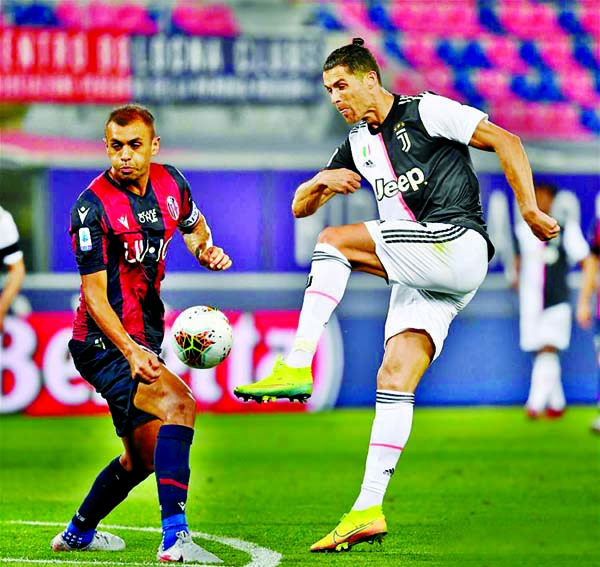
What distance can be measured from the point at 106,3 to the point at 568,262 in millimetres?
5518

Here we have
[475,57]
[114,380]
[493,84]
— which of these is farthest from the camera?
[475,57]

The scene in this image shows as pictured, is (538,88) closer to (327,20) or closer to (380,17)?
(380,17)

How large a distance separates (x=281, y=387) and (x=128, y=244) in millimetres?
891

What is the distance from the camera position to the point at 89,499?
18.9ft

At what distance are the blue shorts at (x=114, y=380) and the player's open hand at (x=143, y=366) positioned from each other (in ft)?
0.52

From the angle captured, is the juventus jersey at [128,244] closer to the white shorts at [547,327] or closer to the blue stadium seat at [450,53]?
the white shorts at [547,327]

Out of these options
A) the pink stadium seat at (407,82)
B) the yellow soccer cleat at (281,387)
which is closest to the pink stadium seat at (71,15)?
the pink stadium seat at (407,82)

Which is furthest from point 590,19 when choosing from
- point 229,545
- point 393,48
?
point 229,545

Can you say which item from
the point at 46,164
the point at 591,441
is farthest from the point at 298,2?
the point at 591,441

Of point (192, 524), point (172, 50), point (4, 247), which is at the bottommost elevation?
point (192, 524)

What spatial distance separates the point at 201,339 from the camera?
5.62m

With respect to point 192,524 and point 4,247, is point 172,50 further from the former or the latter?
point 192,524

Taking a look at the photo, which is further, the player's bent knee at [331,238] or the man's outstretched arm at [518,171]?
the player's bent knee at [331,238]

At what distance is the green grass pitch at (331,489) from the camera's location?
19.8 feet
